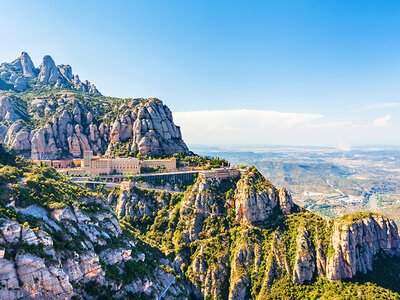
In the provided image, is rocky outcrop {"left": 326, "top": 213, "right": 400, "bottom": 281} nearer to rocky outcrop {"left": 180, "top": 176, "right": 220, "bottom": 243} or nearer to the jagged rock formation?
rocky outcrop {"left": 180, "top": 176, "right": 220, "bottom": 243}

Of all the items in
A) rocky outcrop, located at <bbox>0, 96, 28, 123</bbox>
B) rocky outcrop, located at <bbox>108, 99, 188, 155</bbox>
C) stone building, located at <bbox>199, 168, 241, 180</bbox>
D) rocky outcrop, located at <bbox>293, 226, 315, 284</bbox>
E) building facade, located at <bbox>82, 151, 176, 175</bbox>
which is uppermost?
rocky outcrop, located at <bbox>0, 96, 28, 123</bbox>

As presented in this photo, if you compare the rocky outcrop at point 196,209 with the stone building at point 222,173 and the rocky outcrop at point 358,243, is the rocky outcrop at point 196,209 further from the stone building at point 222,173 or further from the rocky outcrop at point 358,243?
the rocky outcrop at point 358,243

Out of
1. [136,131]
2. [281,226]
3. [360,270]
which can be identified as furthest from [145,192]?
[360,270]

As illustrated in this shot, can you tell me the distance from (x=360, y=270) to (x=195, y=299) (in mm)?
54694

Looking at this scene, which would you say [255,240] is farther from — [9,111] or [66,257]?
[9,111]

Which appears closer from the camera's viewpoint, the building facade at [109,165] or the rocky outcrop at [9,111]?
the building facade at [109,165]

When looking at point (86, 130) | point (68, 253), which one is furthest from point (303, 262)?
point (86, 130)

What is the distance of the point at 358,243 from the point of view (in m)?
86.1

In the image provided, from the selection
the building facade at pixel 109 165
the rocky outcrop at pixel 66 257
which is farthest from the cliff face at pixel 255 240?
the building facade at pixel 109 165

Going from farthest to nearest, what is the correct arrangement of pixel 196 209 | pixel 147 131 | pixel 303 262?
pixel 147 131, pixel 196 209, pixel 303 262

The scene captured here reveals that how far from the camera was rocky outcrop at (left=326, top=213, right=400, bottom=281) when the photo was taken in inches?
3248

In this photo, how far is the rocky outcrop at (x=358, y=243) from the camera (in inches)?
3248

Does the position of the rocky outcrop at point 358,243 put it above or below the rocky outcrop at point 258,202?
below

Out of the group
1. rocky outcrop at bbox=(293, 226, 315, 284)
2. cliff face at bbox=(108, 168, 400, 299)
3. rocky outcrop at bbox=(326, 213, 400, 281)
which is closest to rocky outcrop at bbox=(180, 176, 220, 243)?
cliff face at bbox=(108, 168, 400, 299)
